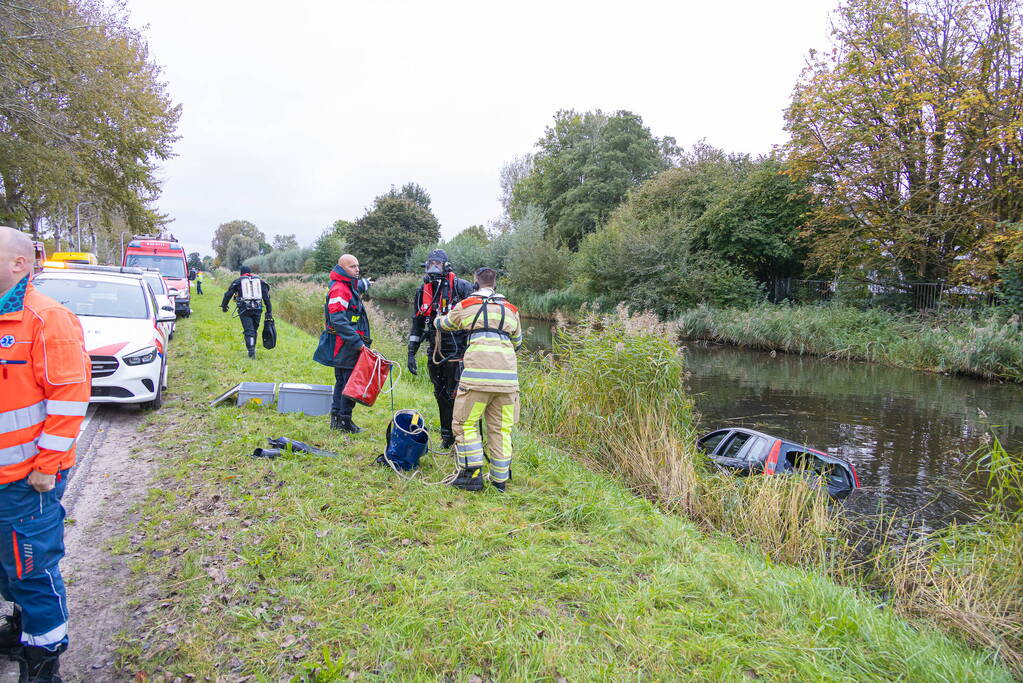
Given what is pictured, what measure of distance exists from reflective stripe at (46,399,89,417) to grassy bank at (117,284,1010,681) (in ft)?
4.05

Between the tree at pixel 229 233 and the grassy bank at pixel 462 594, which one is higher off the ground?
the tree at pixel 229 233

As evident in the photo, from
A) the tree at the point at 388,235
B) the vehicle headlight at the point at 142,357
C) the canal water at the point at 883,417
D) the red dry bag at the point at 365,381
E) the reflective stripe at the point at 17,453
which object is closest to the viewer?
the reflective stripe at the point at 17,453

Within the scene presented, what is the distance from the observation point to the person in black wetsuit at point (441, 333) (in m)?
5.78

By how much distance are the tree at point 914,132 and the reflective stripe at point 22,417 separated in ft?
81.2

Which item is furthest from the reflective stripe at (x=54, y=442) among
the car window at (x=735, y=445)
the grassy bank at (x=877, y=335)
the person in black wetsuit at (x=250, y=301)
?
the grassy bank at (x=877, y=335)

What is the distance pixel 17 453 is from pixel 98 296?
650 cm

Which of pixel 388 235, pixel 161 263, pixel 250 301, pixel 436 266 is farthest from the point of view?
pixel 388 235

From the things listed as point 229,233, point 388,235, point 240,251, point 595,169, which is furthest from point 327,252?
point 229,233

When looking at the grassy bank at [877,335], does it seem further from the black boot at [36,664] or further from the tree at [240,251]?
the tree at [240,251]

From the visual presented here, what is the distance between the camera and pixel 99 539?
13.3 feet

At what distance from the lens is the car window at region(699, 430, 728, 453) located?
940cm

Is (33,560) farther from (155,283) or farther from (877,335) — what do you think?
(877,335)

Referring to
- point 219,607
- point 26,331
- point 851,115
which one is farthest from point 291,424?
point 851,115

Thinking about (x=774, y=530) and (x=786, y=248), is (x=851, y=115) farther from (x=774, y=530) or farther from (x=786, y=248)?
(x=774, y=530)
